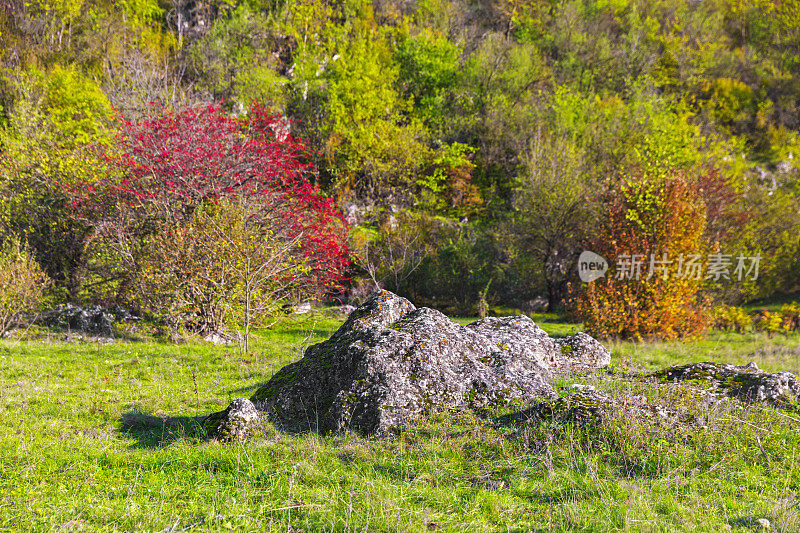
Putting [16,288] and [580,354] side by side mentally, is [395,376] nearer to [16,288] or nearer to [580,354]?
[580,354]

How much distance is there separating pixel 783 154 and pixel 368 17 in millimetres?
45397

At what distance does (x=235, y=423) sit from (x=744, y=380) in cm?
742

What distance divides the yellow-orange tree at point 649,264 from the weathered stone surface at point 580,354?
756 cm

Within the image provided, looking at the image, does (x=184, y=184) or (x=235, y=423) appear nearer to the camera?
(x=235, y=423)

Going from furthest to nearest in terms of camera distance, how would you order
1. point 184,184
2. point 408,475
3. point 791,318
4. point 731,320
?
point 731,320 < point 791,318 < point 184,184 < point 408,475

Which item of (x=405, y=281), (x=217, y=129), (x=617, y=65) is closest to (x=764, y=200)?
(x=405, y=281)

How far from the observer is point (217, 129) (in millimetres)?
18828

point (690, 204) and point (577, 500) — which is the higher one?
point (690, 204)

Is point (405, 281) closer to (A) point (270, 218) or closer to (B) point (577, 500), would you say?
(A) point (270, 218)

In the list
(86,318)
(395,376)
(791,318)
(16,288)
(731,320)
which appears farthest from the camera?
(731,320)

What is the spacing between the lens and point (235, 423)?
5.64 meters

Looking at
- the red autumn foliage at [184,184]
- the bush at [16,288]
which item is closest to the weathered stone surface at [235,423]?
the red autumn foliage at [184,184]

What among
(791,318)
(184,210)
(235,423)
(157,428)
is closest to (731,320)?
(791,318)

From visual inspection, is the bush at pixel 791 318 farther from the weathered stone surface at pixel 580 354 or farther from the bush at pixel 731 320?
the weathered stone surface at pixel 580 354
